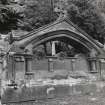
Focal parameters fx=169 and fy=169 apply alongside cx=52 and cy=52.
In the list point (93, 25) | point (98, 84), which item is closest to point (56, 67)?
point (98, 84)

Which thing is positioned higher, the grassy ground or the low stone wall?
the low stone wall

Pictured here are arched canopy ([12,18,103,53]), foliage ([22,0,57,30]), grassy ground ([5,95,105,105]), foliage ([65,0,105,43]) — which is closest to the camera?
grassy ground ([5,95,105,105])

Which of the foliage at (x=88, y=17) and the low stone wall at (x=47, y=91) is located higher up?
the foliage at (x=88, y=17)

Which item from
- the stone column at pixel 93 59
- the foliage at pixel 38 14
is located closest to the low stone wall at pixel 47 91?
the stone column at pixel 93 59

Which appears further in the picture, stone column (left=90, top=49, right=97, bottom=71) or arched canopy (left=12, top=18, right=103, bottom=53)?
stone column (left=90, top=49, right=97, bottom=71)

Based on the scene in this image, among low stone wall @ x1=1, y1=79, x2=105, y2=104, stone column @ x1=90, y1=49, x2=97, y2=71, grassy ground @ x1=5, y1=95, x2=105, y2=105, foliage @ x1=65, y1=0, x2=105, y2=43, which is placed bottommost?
grassy ground @ x1=5, y1=95, x2=105, y2=105

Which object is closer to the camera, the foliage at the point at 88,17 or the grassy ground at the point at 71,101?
the grassy ground at the point at 71,101

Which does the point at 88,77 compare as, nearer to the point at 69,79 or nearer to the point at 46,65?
the point at 69,79

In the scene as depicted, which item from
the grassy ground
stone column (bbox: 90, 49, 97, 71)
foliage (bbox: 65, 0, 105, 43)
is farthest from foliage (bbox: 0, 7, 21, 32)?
the grassy ground

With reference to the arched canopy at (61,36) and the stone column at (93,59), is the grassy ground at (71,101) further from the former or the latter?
the arched canopy at (61,36)

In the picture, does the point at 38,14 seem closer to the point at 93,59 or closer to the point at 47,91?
the point at 93,59

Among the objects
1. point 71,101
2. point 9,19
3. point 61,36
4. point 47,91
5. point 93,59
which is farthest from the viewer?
point 9,19

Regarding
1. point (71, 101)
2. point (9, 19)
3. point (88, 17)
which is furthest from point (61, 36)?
point (9, 19)

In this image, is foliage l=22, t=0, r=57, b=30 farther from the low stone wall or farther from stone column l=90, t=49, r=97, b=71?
the low stone wall
